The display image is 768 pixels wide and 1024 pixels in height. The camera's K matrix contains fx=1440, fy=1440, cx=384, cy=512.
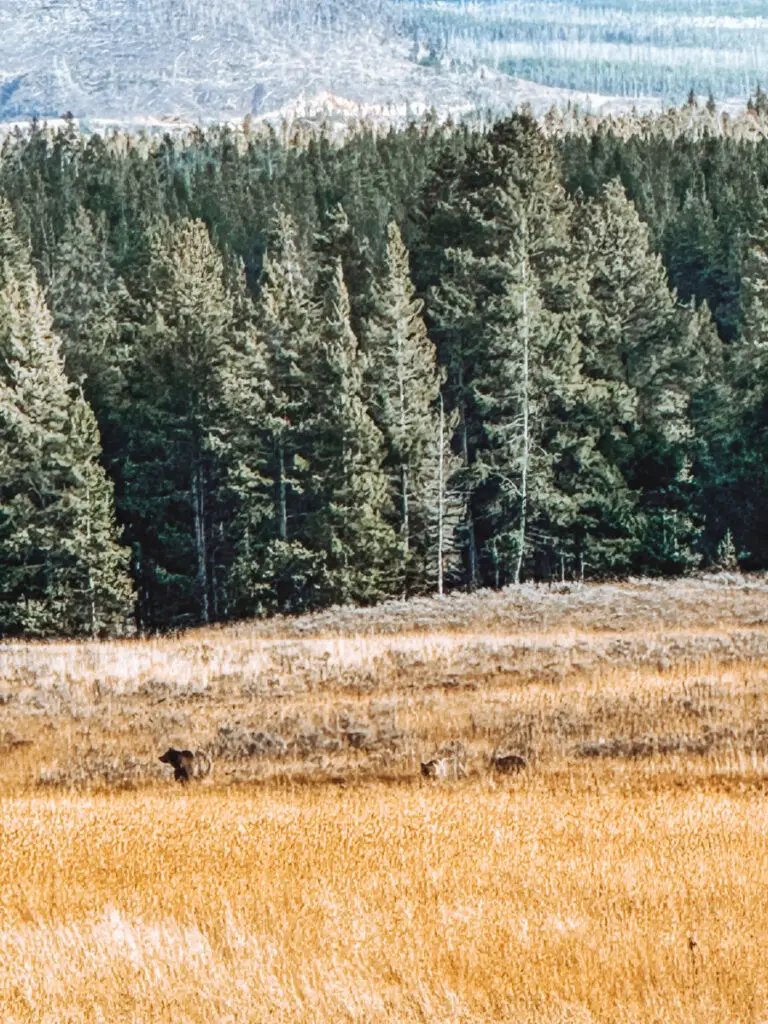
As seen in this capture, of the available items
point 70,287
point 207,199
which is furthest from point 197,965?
point 207,199

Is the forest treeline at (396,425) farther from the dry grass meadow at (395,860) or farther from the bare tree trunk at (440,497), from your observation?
the dry grass meadow at (395,860)

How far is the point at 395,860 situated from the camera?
10578 millimetres

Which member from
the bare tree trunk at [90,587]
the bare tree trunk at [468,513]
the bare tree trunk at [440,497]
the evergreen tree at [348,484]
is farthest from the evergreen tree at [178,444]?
the bare tree trunk at [468,513]

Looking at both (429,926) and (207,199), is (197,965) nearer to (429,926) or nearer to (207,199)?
(429,926)

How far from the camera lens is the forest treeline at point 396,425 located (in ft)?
170

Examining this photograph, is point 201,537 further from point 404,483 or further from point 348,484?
point 404,483

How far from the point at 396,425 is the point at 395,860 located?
42.4m

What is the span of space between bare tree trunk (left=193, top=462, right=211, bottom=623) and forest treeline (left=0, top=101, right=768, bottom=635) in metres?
0.12

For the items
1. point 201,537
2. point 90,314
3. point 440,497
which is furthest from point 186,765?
point 90,314

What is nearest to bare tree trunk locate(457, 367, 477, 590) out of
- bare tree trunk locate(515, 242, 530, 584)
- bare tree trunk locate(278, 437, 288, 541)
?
bare tree trunk locate(515, 242, 530, 584)

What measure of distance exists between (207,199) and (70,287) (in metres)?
39.1

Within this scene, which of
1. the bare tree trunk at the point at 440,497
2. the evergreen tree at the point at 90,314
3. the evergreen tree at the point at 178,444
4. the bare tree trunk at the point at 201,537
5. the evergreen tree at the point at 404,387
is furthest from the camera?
the evergreen tree at the point at 90,314

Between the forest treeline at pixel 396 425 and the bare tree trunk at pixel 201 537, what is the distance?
0.38 feet

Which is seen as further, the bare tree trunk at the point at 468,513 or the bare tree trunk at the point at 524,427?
the bare tree trunk at the point at 468,513
